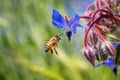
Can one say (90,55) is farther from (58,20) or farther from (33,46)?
(33,46)

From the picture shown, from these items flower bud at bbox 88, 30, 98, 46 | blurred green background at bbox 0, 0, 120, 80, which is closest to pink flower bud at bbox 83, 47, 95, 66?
flower bud at bbox 88, 30, 98, 46

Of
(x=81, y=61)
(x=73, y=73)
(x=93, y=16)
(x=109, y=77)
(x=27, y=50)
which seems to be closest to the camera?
(x=93, y=16)

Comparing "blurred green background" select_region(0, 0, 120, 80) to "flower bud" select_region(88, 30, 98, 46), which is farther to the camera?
"blurred green background" select_region(0, 0, 120, 80)

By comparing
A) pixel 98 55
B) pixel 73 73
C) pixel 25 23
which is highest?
pixel 25 23

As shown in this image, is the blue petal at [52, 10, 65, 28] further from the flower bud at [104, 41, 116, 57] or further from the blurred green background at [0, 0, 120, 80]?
the blurred green background at [0, 0, 120, 80]

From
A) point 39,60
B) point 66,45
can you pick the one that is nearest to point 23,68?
point 39,60

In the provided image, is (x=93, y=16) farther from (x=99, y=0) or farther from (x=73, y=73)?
(x=73, y=73)

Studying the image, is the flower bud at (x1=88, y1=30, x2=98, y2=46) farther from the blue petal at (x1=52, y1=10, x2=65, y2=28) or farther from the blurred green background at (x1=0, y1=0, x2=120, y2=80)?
the blurred green background at (x1=0, y1=0, x2=120, y2=80)

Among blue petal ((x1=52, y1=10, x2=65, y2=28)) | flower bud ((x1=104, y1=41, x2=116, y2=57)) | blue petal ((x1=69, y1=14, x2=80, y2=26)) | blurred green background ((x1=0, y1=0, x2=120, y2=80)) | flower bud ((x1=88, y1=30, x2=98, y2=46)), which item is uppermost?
blurred green background ((x1=0, y1=0, x2=120, y2=80))

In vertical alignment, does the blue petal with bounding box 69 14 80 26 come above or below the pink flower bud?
above
